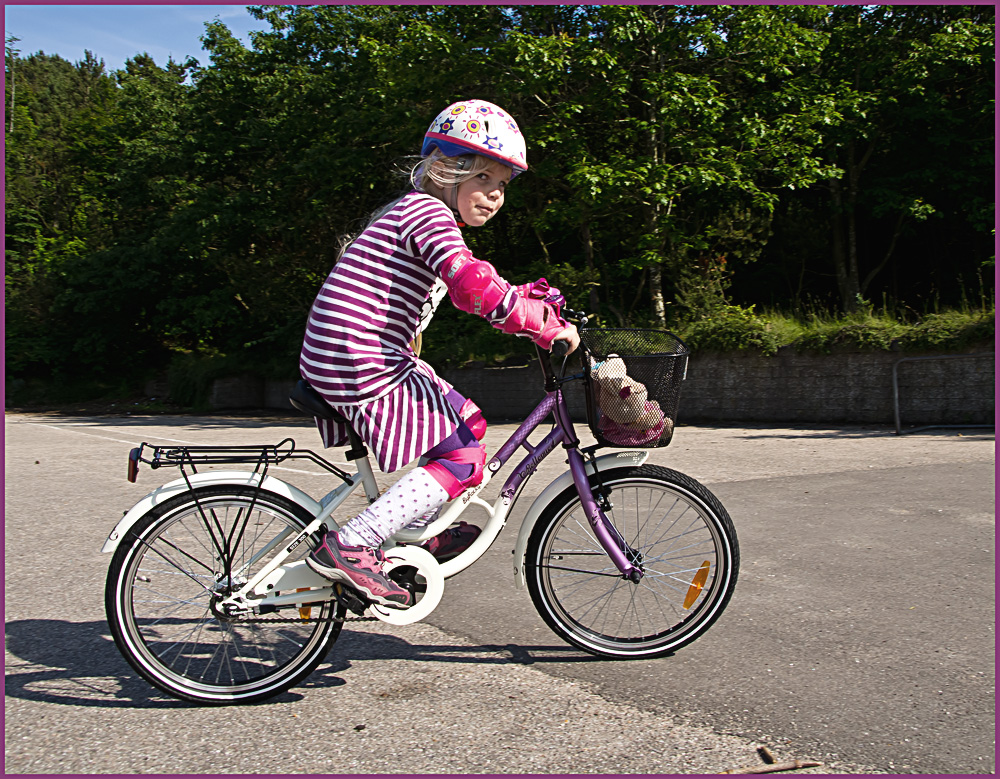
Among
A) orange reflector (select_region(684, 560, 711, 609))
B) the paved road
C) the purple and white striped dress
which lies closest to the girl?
the purple and white striped dress

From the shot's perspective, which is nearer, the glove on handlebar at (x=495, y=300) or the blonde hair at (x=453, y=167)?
the glove on handlebar at (x=495, y=300)

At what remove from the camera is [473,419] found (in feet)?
10.8

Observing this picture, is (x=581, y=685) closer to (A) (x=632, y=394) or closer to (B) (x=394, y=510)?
(B) (x=394, y=510)

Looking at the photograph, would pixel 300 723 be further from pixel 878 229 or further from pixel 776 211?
pixel 878 229

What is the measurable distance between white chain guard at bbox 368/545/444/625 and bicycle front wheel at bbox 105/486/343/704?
0.70ft

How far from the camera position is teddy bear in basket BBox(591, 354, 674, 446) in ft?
10.2

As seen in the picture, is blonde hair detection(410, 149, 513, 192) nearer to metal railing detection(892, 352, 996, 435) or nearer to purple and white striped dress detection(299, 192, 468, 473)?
purple and white striped dress detection(299, 192, 468, 473)

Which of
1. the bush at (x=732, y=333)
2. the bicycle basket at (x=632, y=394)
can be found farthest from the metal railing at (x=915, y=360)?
the bicycle basket at (x=632, y=394)

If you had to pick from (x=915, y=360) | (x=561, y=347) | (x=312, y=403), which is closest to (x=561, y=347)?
(x=561, y=347)

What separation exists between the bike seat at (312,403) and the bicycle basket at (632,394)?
2.91ft

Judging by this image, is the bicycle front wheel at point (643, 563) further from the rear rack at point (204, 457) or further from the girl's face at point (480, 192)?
the girl's face at point (480, 192)

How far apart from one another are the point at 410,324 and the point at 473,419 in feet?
1.37

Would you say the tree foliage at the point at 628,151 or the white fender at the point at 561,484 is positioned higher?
the tree foliage at the point at 628,151

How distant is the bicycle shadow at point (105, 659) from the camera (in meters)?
3.24
